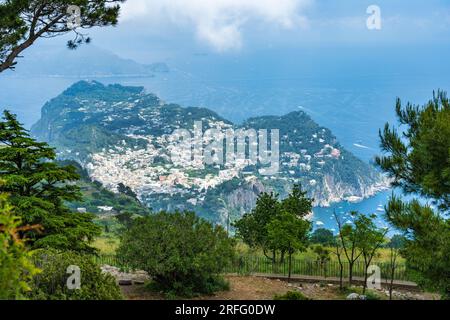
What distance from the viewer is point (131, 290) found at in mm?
9586

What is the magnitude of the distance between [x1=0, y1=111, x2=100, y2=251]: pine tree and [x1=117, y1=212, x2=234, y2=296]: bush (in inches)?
34.0

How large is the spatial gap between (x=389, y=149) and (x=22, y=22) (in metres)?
7.97

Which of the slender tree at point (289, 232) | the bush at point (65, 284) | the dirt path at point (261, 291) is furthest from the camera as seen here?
the slender tree at point (289, 232)

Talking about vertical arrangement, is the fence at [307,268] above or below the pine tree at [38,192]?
below

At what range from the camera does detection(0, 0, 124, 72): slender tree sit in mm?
9141

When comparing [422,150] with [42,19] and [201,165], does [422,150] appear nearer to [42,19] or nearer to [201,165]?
[42,19]

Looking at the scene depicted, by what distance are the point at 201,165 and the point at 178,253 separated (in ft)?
252

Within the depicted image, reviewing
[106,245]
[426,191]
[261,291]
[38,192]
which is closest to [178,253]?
[261,291]

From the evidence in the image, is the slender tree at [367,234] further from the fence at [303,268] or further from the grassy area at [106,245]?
the grassy area at [106,245]

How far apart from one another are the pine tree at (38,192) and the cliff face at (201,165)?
167 feet

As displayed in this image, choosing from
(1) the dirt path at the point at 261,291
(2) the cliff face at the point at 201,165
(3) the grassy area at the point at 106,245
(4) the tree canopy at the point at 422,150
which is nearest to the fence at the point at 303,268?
(1) the dirt path at the point at 261,291

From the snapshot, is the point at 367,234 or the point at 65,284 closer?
the point at 65,284

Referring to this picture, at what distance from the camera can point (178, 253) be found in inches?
353

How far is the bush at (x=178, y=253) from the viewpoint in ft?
29.3
